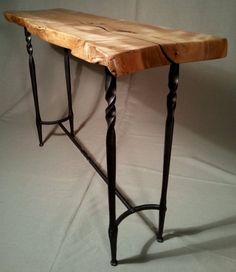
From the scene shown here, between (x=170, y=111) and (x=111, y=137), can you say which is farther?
(x=170, y=111)

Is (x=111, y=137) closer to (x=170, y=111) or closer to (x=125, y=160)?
(x=170, y=111)

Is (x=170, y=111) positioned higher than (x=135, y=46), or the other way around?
(x=135, y=46)

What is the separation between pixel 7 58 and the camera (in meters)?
1.96

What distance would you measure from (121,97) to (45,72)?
1.85ft

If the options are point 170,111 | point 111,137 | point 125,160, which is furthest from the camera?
point 125,160

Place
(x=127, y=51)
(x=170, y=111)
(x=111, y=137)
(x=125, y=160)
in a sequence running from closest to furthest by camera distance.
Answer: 1. (x=127, y=51)
2. (x=111, y=137)
3. (x=170, y=111)
4. (x=125, y=160)

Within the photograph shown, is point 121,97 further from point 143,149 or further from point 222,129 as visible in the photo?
point 222,129

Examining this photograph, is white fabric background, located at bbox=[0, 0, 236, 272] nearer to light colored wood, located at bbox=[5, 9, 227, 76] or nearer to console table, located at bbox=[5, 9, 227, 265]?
console table, located at bbox=[5, 9, 227, 265]

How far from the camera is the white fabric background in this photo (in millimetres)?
1060

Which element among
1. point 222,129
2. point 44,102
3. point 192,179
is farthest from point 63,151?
point 222,129

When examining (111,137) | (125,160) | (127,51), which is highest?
(127,51)

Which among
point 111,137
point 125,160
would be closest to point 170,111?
point 111,137

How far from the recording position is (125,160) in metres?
1.60

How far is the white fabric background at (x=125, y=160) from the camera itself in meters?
1.06
